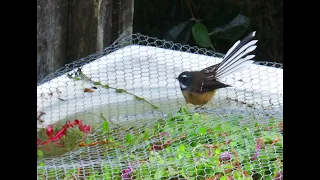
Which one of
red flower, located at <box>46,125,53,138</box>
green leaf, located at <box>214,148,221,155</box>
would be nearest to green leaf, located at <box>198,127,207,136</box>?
green leaf, located at <box>214,148,221,155</box>

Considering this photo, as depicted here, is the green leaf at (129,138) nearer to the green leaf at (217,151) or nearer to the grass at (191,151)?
the grass at (191,151)

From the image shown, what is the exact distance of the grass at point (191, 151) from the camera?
1.80 metres

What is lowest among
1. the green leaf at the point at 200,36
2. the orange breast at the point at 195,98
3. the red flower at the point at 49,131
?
the red flower at the point at 49,131

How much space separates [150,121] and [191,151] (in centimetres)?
39

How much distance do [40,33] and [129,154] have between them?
0.86 m

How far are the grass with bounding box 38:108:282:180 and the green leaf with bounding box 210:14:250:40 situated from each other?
6.40 feet

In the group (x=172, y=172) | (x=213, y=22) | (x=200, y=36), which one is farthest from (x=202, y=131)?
(x=213, y=22)

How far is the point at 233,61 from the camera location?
2451 millimetres

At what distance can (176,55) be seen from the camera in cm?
284

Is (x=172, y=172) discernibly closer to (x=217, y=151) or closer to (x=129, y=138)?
(x=217, y=151)

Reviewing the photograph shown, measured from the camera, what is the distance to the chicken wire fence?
183 centimetres

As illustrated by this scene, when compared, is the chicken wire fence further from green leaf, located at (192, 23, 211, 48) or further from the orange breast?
green leaf, located at (192, 23, 211, 48)

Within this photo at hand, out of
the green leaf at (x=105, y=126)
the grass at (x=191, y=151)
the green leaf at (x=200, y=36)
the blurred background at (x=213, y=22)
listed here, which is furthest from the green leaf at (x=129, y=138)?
the green leaf at (x=200, y=36)
